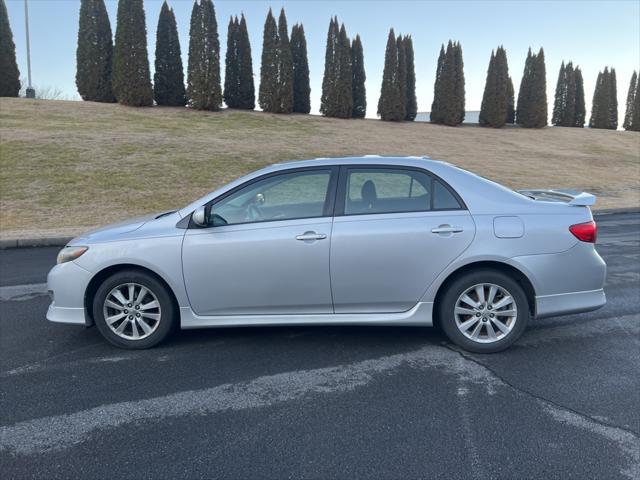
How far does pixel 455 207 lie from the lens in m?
4.29

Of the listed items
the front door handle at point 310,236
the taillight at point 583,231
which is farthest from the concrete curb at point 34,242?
the taillight at point 583,231

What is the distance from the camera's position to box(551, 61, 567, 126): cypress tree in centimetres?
4809

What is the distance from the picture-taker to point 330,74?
37.3 meters

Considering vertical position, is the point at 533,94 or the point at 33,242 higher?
the point at 533,94

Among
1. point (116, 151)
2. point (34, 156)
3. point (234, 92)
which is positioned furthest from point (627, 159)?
point (34, 156)

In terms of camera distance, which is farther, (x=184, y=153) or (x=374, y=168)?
(x=184, y=153)

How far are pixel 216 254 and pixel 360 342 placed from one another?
1484mm

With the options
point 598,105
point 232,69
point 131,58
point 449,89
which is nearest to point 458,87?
point 449,89

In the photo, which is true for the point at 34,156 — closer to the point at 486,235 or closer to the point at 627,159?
the point at 486,235

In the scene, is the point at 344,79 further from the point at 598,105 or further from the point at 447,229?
the point at 447,229

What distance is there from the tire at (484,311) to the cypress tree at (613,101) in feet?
179

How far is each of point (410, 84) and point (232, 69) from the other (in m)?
14.7

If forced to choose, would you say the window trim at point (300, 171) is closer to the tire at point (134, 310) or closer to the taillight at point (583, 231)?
the tire at point (134, 310)

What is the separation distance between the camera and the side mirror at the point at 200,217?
4207mm
